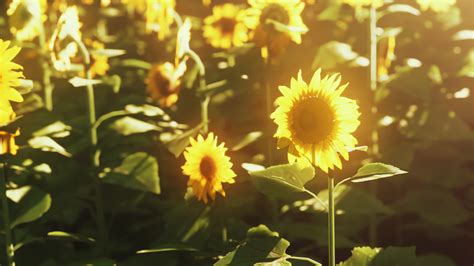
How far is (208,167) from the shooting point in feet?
5.19

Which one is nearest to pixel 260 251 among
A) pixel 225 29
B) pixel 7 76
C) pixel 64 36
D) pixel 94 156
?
pixel 7 76

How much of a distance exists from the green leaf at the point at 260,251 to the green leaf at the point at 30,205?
1.81ft

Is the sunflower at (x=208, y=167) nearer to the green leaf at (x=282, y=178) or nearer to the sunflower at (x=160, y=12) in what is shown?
the green leaf at (x=282, y=178)

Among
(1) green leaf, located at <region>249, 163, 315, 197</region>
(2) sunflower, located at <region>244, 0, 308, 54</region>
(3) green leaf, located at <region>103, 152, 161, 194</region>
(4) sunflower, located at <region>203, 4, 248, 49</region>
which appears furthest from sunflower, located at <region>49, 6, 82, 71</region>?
(1) green leaf, located at <region>249, 163, 315, 197</region>

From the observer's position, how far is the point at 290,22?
184 cm

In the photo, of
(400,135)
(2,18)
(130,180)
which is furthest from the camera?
(2,18)

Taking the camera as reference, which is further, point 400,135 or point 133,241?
point 400,135

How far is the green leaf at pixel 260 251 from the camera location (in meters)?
1.32

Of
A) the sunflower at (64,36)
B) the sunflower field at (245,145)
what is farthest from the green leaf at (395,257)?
the sunflower at (64,36)

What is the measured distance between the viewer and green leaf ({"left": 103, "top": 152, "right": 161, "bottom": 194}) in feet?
5.98

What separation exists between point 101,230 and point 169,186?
36 centimetres

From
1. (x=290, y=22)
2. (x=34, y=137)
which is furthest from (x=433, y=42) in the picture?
(x=34, y=137)

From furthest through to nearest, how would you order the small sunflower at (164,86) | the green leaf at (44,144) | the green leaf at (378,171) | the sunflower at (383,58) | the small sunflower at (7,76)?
1. the sunflower at (383,58)
2. the small sunflower at (164,86)
3. the green leaf at (44,144)
4. the small sunflower at (7,76)
5. the green leaf at (378,171)

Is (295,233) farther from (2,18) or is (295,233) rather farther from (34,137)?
(2,18)
